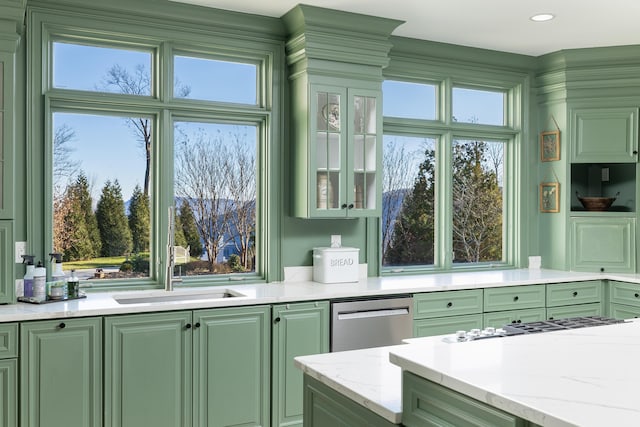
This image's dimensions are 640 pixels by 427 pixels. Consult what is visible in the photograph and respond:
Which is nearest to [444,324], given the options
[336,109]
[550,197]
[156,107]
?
[336,109]

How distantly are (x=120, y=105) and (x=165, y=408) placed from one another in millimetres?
1909

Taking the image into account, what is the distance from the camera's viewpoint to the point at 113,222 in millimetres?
4098

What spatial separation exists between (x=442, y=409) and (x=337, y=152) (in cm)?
279

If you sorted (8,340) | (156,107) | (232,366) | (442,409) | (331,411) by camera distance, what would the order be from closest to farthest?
1. (442,409)
2. (331,411)
3. (8,340)
4. (232,366)
5. (156,107)

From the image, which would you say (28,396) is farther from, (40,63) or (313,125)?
(313,125)

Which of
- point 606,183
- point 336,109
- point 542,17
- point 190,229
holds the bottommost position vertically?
point 190,229

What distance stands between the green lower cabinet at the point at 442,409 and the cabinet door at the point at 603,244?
13.0 feet

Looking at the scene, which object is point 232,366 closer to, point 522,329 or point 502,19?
point 522,329

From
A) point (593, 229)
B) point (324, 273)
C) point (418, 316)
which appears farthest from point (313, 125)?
point (593, 229)

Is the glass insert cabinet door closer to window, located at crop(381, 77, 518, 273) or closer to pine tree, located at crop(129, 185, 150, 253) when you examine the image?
window, located at crop(381, 77, 518, 273)

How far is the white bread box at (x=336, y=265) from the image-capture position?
4.39 m

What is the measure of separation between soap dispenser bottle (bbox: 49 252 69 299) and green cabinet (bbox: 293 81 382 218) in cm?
158

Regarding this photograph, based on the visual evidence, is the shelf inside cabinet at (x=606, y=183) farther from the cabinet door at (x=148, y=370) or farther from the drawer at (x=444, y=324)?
the cabinet door at (x=148, y=370)

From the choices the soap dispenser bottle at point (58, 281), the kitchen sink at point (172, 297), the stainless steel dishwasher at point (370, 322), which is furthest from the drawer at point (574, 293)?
the soap dispenser bottle at point (58, 281)
